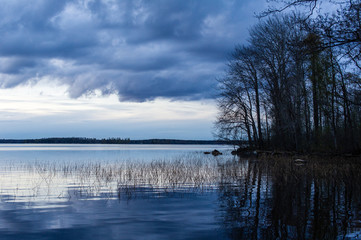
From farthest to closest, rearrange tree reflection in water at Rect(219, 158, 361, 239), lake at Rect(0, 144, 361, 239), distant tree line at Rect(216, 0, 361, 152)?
1. distant tree line at Rect(216, 0, 361, 152)
2. lake at Rect(0, 144, 361, 239)
3. tree reflection in water at Rect(219, 158, 361, 239)

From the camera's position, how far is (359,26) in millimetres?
8523

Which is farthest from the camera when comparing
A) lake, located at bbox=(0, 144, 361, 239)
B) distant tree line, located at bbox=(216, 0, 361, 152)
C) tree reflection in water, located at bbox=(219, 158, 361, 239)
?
distant tree line, located at bbox=(216, 0, 361, 152)

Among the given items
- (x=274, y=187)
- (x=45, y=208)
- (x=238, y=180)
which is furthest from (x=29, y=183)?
(x=274, y=187)

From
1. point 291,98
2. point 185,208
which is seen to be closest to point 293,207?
point 185,208

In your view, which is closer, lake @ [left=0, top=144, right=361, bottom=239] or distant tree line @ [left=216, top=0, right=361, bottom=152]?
lake @ [left=0, top=144, right=361, bottom=239]

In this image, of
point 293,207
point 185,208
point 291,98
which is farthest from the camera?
point 291,98

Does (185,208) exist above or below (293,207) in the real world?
below

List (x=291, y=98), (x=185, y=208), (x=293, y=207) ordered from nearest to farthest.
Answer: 1. (x=293, y=207)
2. (x=185, y=208)
3. (x=291, y=98)

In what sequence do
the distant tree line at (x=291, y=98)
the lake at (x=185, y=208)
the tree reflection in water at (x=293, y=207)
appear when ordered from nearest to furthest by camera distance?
the tree reflection in water at (x=293, y=207), the lake at (x=185, y=208), the distant tree line at (x=291, y=98)

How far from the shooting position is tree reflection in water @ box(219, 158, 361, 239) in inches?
281

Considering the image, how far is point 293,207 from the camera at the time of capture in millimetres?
9555

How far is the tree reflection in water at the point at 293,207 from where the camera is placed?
281 inches

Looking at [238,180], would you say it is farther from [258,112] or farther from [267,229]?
[258,112]

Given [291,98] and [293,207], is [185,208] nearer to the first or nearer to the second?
[293,207]
